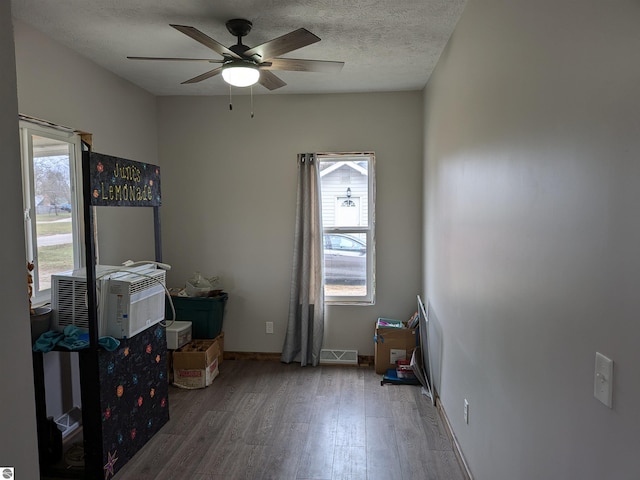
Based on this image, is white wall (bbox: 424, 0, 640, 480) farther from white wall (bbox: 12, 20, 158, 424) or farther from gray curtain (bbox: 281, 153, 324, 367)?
white wall (bbox: 12, 20, 158, 424)

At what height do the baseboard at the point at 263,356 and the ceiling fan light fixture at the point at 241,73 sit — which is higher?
the ceiling fan light fixture at the point at 241,73

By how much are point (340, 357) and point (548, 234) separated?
10.5ft

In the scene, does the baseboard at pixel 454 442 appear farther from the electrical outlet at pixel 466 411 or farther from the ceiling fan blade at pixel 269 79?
the ceiling fan blade at pixel 269 79

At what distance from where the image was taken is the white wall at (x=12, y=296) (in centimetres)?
114

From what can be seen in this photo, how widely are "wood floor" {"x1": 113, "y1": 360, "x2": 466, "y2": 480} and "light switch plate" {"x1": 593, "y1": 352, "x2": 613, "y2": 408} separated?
65.1 inches

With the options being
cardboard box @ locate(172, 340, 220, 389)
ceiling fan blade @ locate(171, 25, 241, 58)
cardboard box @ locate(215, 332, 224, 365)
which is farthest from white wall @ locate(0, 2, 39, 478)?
cardboard box @ locate(215, 332, 224, 365)

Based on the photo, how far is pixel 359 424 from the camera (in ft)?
10.1

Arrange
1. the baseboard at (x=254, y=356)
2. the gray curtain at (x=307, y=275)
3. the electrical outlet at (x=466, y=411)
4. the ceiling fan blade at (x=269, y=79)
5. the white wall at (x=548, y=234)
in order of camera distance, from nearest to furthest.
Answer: the white wall at (x=548, y=234)
the electrical outlet at (x=466, y=411)
the ceiling fan blade at (x=269, y=79)
the gray curtain at (x=307, y=275)
the baseboard at (x=254, y=356)

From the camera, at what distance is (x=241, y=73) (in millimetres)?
2654

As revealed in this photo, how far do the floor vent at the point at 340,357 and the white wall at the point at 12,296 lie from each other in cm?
323

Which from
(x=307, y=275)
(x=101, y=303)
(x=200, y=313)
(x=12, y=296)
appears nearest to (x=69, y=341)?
(x=101, y=303)

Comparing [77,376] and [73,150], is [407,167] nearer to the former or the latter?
[73,150]

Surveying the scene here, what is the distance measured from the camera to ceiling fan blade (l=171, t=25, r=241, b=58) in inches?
86.3

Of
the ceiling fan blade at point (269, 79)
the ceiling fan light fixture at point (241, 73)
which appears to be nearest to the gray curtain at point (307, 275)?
the ceiling fan blade at point (269, 79)
